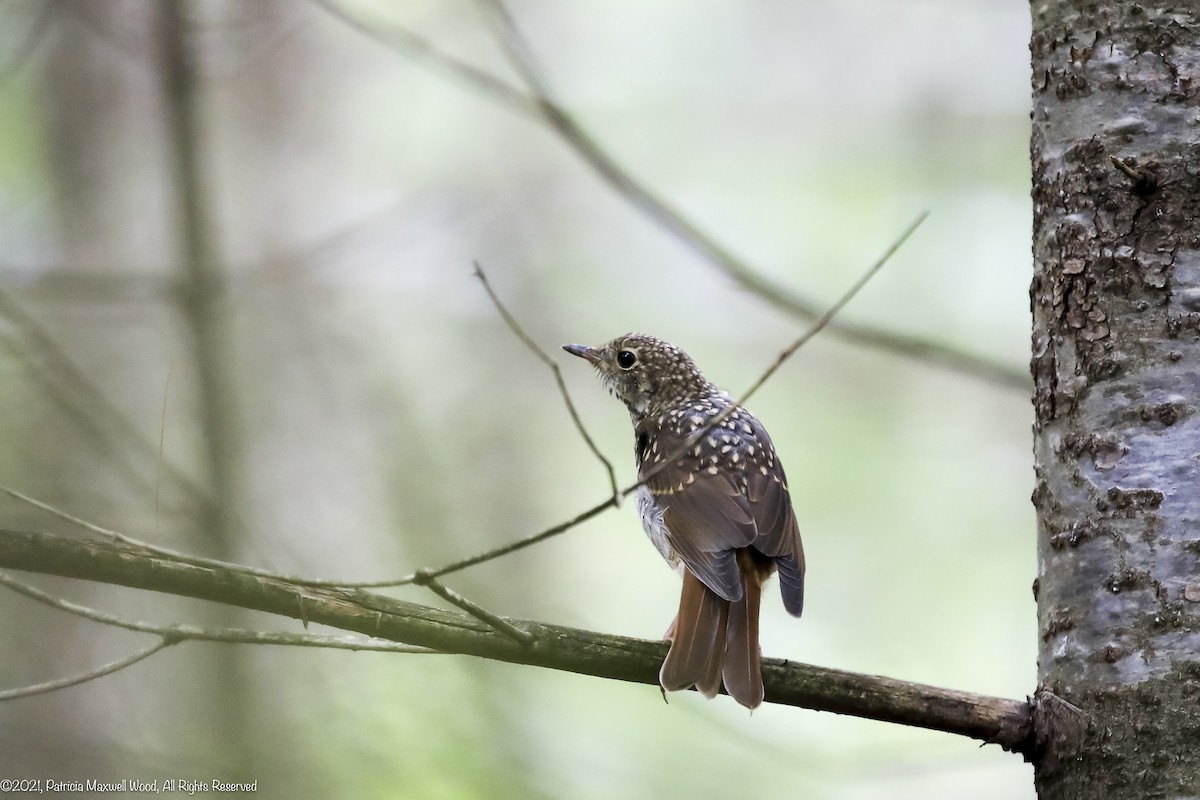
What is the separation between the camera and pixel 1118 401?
2.58m

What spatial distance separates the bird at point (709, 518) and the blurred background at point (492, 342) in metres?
0.69

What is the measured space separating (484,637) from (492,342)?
6724 millimetres

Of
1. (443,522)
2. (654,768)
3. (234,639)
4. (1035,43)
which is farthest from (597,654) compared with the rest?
(443,522)

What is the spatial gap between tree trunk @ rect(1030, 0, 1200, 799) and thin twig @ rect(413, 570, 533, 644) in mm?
1240

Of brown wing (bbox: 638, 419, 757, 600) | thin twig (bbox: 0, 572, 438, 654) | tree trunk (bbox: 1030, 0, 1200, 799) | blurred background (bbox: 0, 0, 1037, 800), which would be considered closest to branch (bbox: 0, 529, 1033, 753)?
thin twig (bbox: 0, 572, 438, 654)

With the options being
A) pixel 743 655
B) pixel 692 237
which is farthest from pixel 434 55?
pixel 743 655

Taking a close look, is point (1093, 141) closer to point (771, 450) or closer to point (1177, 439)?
point (1177, 439)

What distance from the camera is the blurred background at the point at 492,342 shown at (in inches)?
167

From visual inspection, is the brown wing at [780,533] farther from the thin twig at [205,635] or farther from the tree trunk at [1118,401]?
the thin twig at [205,635]

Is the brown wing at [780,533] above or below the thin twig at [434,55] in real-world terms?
below

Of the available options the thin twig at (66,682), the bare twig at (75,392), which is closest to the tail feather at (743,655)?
the thin twig at (66,682)

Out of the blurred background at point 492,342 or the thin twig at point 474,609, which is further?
the blurred background at point 492,342

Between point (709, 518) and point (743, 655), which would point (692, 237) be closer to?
point (709, 518)

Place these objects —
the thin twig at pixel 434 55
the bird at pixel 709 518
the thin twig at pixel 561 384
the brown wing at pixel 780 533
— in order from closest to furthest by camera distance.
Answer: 1. the thin twig at pixel 561 384
2. the bird at pixel 709 518
3. the thin twig at pixel 434 55
4. the brown wing at pixel 780 533
